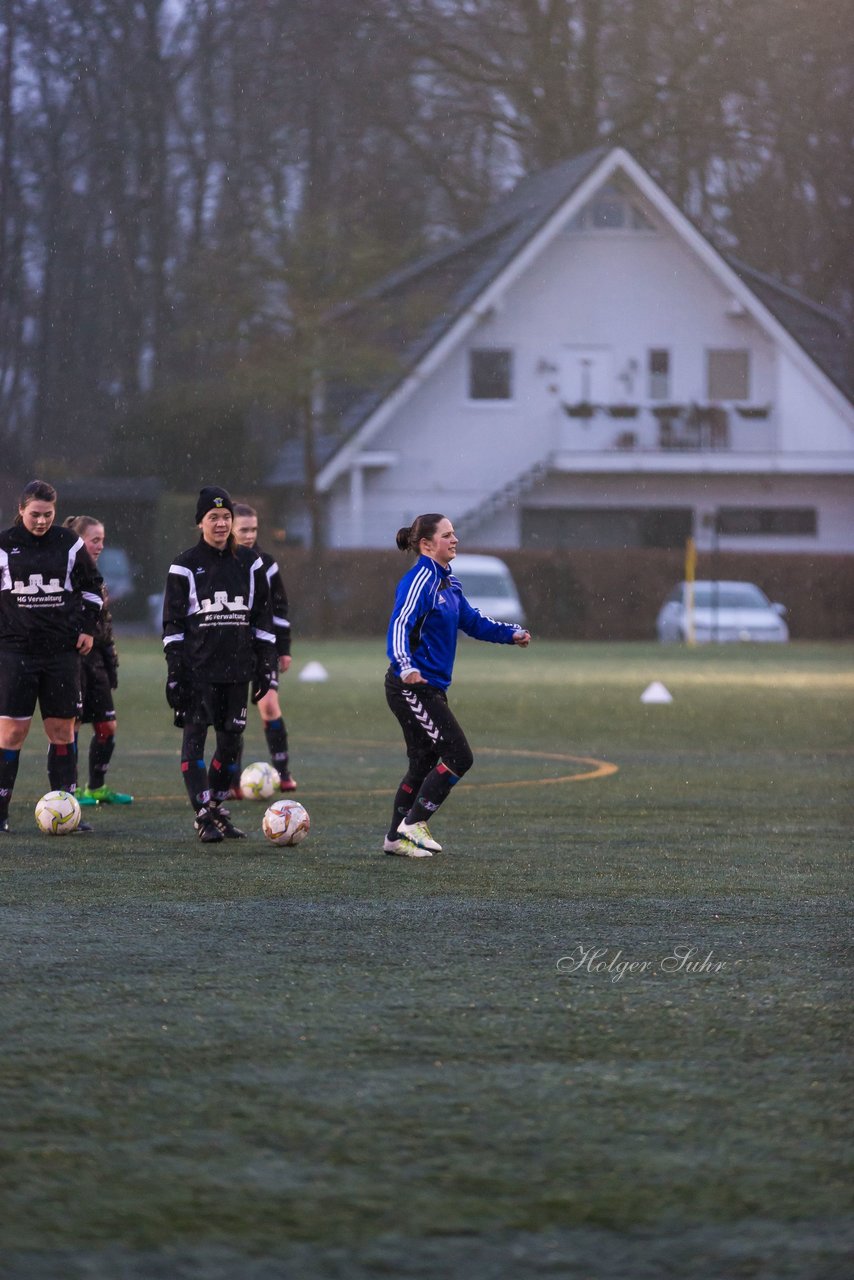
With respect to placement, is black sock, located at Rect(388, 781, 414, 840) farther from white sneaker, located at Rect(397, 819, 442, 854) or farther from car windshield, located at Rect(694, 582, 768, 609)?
car windshield, located at Rect(694, 582, 768, 609)

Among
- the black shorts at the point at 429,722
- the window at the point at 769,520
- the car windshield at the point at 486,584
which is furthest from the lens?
the window at the point at 769,520

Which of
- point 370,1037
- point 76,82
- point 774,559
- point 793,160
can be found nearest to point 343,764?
point 370,1037

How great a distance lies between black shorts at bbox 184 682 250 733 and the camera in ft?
30.1

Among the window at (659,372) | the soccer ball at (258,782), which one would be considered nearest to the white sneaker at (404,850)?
the soccer ball at (258,782)

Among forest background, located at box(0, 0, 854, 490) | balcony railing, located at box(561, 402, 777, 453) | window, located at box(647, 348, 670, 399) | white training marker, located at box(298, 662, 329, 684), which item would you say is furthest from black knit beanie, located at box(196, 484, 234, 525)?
window, located at box(647, 348, 670, 399)

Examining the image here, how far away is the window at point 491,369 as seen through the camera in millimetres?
42344

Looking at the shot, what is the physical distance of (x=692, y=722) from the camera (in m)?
17.8

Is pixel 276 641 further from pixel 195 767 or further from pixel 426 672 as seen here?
pixel 426 672

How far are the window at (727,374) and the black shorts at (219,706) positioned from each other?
35.2m

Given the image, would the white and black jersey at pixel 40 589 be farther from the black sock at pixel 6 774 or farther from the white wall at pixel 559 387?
the white wall at pixel 559 387

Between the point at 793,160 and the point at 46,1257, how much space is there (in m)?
38.4

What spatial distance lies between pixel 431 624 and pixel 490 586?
26.3m

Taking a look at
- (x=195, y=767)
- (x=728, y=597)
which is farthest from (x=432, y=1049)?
(x=728, y=597)

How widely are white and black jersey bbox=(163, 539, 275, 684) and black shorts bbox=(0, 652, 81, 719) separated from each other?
23.9 inches
